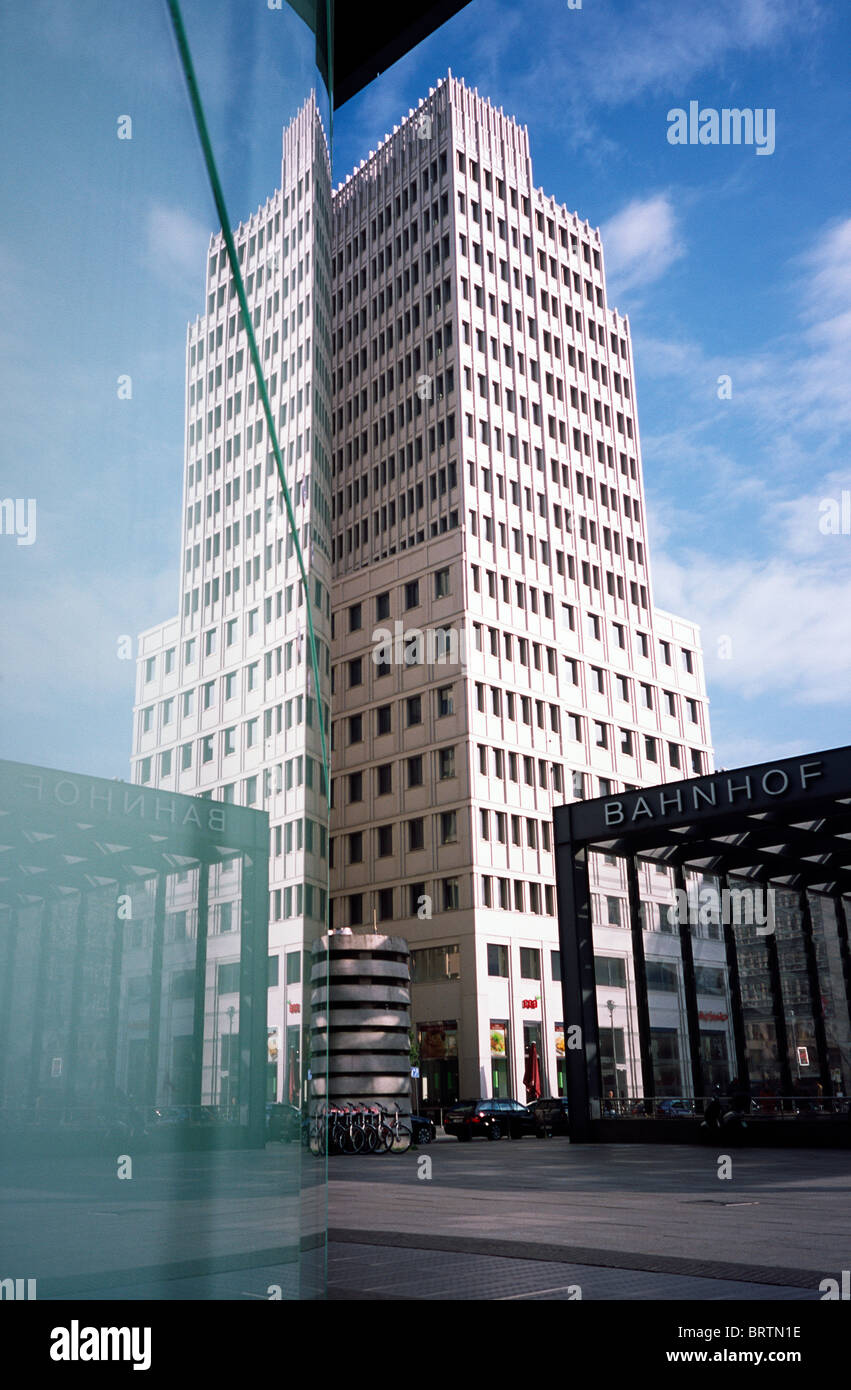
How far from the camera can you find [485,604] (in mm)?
58625

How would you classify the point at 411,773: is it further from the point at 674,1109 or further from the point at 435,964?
the point at 674,1109

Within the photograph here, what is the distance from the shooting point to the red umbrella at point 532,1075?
53.6m

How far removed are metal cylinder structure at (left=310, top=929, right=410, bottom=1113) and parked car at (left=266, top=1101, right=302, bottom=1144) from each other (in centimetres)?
2615

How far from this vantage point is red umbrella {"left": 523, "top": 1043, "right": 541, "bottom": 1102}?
176 ft

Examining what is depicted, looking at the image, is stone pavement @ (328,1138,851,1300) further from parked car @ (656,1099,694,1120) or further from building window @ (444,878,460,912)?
building window @ (444,878,460,912)

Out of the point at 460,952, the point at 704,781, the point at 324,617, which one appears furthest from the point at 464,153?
the point at 324,617

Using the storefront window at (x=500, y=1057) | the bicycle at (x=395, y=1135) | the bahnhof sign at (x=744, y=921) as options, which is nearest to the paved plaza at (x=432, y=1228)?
the bahnhof sign at (x=744, y=921)

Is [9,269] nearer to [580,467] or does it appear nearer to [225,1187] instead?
[225,1187]

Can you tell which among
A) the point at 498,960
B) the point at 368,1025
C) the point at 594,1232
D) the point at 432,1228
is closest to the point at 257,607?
the point at 594,1232

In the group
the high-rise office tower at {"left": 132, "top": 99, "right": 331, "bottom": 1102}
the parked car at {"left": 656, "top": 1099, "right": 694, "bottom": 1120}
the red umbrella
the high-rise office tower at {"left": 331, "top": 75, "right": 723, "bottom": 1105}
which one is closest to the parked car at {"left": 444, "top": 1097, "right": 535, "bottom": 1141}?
the high-rise office tower at {"left": 331, "top": 75, "right": 723, "bottom": 1105}

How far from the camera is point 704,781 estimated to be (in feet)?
86.4

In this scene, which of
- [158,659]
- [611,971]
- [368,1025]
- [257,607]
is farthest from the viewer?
[611,971]

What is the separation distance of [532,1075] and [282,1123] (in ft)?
181
